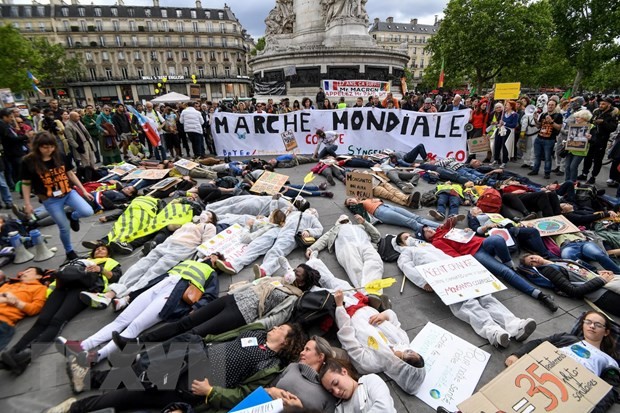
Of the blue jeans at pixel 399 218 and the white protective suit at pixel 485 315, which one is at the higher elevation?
the blue jeans at pixel 399 218

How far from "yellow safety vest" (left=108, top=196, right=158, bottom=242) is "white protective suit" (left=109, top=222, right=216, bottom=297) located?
100 centimetres

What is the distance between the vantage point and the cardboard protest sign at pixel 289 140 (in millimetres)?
10883

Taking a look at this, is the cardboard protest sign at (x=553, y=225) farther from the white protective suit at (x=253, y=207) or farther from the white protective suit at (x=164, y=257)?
the white protective suit at (x=164, y=257)

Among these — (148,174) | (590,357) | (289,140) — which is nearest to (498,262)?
(590,357)

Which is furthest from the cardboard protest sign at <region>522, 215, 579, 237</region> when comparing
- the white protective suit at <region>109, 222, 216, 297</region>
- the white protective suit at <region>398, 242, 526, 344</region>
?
the white protective suit at <region>109, 222, 216, 297</region>

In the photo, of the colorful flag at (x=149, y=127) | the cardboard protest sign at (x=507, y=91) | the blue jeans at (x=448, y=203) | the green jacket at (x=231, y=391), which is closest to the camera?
the green jacket at (x=231, y=391)

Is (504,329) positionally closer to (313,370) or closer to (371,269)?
(371,269)

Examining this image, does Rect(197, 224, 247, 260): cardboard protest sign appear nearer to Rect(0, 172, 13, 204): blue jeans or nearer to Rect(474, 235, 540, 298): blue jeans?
Rect(474, 235, 540, 298): blue jeans

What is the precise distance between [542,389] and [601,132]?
829cm

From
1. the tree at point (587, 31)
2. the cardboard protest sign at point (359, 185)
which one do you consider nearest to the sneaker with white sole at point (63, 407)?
the cardboard protest sign at point (359, 185)

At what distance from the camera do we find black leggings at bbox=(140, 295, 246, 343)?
3027 millimetres

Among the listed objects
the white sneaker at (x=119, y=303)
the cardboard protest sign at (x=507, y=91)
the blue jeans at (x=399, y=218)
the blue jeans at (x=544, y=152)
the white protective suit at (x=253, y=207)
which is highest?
the cardboard protest sign at (x=507, y=91)

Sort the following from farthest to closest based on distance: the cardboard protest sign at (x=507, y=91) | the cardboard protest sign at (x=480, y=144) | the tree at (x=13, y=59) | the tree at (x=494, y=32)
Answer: the tree at (x=494, y=32), the tree at (x=13, y=59), the cardboard protest sign at (x=507, y=91), the cardboard protest sign at (x=480, y=144)

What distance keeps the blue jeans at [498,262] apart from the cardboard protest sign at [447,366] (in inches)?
57.6
